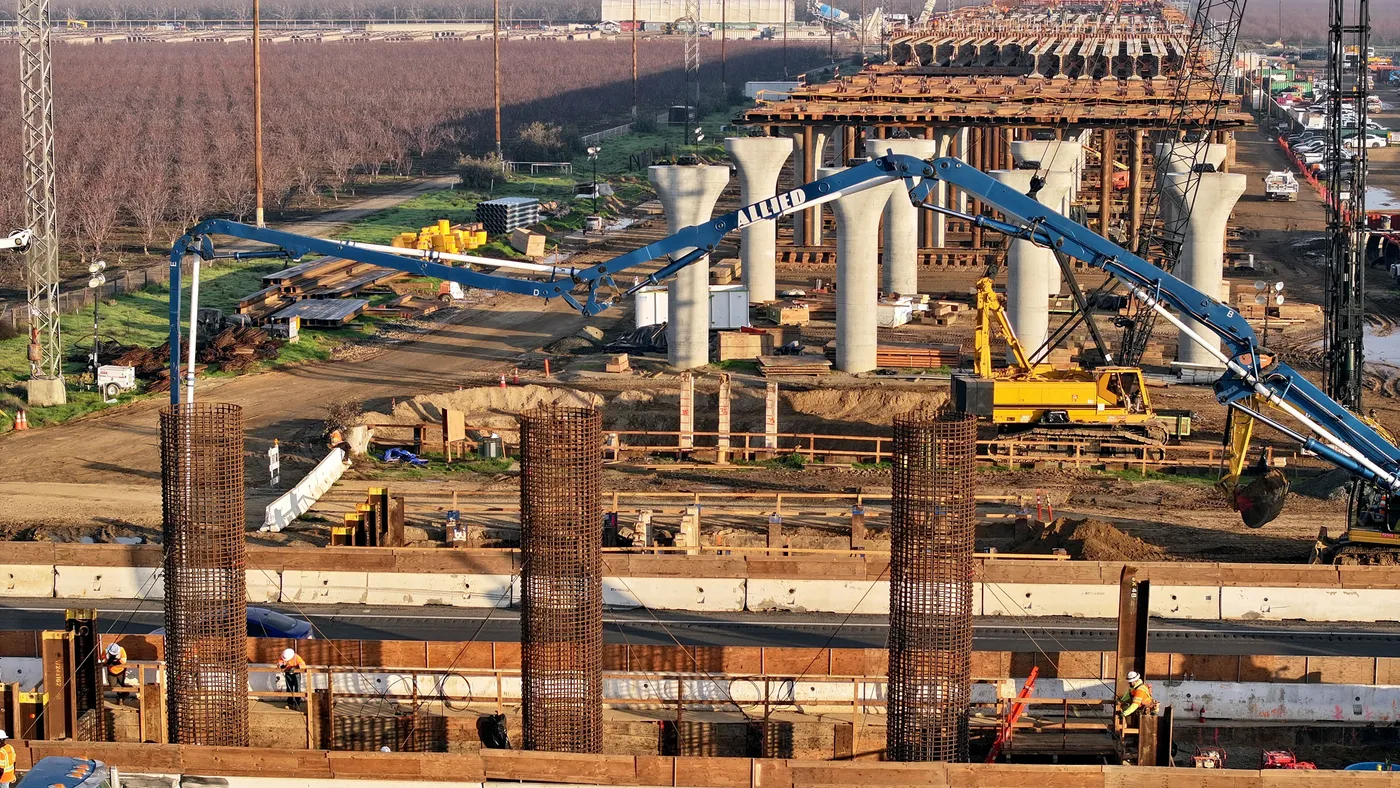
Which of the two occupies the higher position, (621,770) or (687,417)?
(687,417)

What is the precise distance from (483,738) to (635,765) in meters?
2.81

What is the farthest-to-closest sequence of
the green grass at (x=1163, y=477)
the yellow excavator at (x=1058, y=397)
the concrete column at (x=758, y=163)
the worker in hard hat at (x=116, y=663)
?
the concrete column at (x=758, y=163)
the yellow excavator at (x=1058, y=397)
the green grass at (x=1163, y=477)
the worker in hard hat at (x=116, y=663)

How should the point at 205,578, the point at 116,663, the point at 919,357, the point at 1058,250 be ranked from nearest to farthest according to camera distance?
the point at 205,578 < the point at 116,663 < the point at 1058,250 < the point at 919,357

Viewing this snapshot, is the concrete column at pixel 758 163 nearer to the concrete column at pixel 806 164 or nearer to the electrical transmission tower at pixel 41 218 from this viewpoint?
the concrete column at pixel 806 164

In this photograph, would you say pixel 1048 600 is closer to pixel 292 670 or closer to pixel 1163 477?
pixel 1163 477

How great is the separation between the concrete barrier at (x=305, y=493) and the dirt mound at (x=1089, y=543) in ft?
43.3

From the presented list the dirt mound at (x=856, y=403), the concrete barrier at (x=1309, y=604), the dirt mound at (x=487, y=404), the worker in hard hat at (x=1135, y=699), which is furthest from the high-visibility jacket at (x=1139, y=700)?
the dirt mound at (x=487, y=404)

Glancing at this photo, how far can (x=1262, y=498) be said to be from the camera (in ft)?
105

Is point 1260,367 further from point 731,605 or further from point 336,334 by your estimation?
point 336,334

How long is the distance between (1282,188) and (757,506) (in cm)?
5117

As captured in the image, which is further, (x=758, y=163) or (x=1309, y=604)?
(x=758, y=163)

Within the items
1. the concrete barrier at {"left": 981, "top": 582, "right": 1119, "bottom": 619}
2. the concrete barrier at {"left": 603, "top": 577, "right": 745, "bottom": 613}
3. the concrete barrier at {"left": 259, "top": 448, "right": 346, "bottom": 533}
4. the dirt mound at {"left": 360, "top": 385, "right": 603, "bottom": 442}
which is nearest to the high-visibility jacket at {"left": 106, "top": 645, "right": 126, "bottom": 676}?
the concrete barrier at {"left": 603, "top": 577, "right": 745, "bottom": 613}

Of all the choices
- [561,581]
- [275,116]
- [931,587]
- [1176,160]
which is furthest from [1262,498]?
[275,116]

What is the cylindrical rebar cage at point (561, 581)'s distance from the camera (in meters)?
23.5
